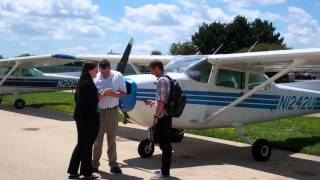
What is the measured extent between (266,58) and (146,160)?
2.96 metres

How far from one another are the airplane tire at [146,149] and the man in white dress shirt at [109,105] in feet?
4.61

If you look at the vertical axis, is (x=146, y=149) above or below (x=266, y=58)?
below

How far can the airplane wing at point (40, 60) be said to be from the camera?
2059 cm

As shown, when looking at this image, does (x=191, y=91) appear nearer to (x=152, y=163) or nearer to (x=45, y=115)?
(x=152, y=163)

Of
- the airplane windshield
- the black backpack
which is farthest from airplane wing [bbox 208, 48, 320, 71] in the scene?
the black backpack

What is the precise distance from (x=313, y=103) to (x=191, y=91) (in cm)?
394

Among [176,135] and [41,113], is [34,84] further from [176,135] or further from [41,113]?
[176,135]

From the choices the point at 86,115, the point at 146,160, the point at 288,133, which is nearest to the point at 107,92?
the point at 86,115

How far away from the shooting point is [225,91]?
9.98 meters

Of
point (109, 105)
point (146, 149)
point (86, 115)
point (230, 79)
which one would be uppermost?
point (230, 79)

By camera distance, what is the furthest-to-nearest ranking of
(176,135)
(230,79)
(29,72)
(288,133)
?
(29,72) → (288,133) → (176,135) → (230,79)

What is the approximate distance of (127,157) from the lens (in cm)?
943

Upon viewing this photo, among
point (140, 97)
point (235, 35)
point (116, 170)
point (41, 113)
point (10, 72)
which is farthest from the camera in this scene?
point (235, 35)

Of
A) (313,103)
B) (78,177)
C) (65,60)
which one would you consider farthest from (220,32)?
(78,177)
